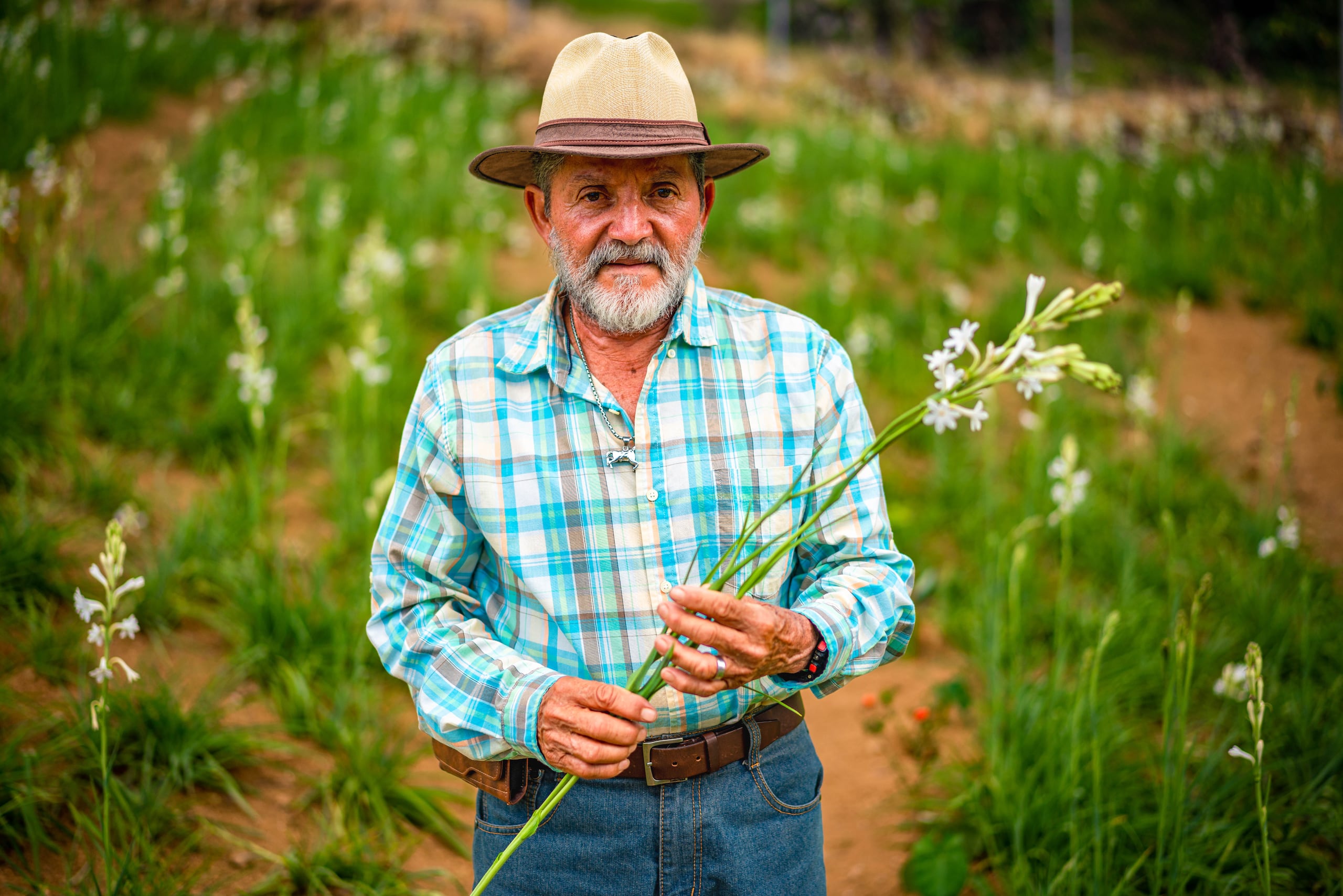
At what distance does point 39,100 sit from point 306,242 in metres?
1.70

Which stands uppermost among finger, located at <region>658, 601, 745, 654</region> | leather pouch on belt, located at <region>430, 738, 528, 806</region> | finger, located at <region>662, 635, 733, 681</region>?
finger, located at <region>658, 601, 745, 654</region>

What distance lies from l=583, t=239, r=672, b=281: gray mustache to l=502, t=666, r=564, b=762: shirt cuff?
2.70 ft

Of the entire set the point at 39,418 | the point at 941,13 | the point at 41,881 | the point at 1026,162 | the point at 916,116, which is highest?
the point at 941,13

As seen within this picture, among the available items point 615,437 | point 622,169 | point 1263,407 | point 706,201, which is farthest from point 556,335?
point 1263,407

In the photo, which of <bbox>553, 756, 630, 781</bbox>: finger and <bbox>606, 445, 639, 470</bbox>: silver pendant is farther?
<bbox>606, 445, 639, 470</bbox>: silver pendant

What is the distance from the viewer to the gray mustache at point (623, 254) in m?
1.72

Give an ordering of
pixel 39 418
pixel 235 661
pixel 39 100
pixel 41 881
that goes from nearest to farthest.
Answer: pixel 41 881, pixel 235 661, pixel 39 418, pixel 39 100

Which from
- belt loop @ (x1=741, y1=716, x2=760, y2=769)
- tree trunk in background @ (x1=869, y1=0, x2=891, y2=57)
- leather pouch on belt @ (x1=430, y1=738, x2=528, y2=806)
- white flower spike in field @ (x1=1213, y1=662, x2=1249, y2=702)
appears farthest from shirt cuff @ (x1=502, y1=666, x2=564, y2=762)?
tree trunk in background @ (x1=869, y1=0, x2=891, y2=57)

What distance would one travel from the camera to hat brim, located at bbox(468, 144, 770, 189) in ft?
5.32

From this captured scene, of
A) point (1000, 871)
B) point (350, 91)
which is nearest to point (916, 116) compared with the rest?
point (350, 91)

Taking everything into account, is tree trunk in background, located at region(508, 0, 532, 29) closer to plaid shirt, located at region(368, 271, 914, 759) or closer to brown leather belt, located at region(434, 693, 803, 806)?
plaid shirt, located at region(368, 271, 914, 759)

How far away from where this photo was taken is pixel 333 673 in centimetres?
300

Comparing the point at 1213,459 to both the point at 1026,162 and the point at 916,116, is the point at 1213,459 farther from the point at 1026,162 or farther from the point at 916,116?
the point at 916,116

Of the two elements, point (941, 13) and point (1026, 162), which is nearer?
point (1026, 162)
